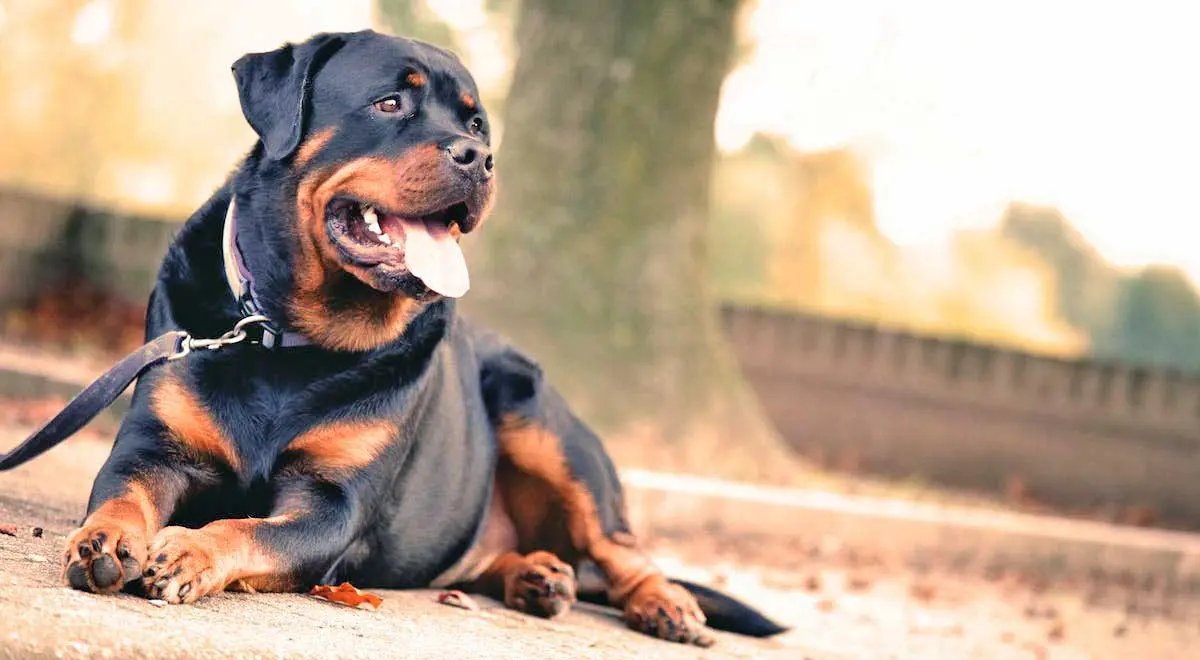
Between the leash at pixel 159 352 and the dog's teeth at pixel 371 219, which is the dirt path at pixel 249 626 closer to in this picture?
the leash at pixel 159 352

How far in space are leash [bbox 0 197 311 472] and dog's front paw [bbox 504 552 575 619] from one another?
106 cm

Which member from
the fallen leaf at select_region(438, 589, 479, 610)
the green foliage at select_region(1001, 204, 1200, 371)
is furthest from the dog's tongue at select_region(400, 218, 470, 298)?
the green foliage at select_region(1001, 204, 1200, 371)

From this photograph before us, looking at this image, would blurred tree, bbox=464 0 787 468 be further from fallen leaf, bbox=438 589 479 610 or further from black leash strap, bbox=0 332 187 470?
black leash strap, bbox=0 332 187 470

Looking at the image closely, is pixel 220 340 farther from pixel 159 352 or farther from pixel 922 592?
pixel 922 592

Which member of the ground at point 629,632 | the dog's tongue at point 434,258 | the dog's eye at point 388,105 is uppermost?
the dog's eye at point 388,105

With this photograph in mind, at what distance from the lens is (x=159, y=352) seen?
3.58 meters

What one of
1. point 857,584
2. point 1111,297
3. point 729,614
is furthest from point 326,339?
point 1111,297

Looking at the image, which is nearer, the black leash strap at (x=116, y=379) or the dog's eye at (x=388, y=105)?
the black leash strap at (x=116, y=379)

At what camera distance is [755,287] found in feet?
49.8

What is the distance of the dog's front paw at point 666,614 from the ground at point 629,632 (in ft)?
0.23

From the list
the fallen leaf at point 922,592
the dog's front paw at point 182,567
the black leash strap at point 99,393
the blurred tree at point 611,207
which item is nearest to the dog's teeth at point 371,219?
the black leash strap at point 99,393

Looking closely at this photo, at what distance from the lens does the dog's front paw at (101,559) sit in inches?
117

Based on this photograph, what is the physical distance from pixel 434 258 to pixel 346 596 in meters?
0.93

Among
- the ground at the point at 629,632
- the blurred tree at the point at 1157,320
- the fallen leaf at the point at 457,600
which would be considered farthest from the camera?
the blurred tree at the point at 1157,320
